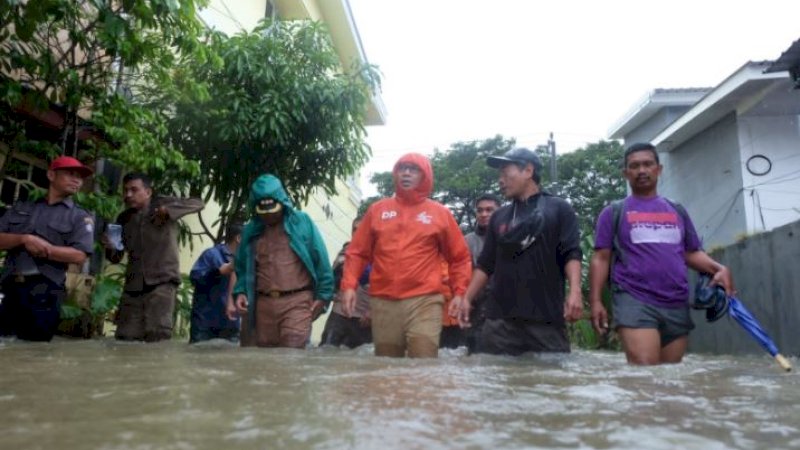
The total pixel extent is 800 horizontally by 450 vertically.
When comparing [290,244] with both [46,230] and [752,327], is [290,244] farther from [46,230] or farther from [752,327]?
[752,327]

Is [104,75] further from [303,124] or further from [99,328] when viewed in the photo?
[303,124]

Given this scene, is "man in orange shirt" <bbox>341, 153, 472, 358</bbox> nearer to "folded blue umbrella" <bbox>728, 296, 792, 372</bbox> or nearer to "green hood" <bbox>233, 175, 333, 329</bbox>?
"green hood" <bbox>233, 175, 333, 329</bbox>

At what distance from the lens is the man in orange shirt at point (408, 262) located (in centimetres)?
396

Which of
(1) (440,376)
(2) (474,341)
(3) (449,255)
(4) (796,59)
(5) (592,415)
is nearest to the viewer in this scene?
(5) (592,415)

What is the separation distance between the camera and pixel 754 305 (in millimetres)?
7879

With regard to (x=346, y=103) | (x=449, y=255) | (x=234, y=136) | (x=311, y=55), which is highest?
(x=311, y=55)

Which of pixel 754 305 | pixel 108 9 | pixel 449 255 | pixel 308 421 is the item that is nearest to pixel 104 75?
pixel 108 9

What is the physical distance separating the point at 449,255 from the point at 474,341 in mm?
1419

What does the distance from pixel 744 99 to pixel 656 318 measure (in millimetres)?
11570

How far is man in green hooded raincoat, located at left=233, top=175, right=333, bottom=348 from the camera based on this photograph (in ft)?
14.4

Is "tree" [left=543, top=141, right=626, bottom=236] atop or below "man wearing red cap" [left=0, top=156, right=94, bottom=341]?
atop

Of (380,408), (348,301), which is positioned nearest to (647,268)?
(348,301)

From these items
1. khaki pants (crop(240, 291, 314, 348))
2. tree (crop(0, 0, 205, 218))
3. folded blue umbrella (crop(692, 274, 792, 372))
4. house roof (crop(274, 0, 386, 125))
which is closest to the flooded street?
folded blue umbrella (crop(692, 274, 792, 372))

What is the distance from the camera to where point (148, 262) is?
5.09 metres
